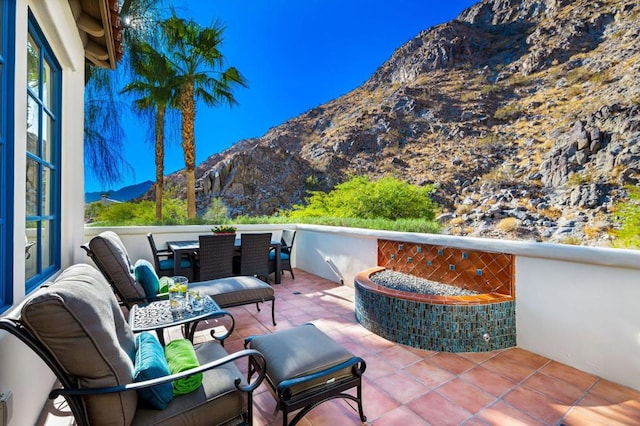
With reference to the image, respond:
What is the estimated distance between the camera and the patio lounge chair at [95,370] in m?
1.07

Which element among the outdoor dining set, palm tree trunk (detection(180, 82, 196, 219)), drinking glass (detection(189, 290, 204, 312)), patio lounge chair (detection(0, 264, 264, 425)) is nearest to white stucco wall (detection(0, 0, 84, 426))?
patio lounge chair (detection(0, 264, 264, 425))

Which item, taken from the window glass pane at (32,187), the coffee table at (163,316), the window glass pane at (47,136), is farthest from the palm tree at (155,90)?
the coffee table at (163,316)

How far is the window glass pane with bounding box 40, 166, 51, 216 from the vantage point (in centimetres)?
241

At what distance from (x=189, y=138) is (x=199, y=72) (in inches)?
74.4

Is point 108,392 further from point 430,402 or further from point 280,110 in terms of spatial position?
point 280,110

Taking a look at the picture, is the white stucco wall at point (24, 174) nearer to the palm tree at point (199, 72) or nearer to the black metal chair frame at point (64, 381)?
the black metal chair frame at point (64, 381)

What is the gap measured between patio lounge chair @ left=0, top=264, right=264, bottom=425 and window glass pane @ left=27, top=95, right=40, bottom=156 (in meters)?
1.22

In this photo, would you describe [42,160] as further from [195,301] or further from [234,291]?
[234,291]

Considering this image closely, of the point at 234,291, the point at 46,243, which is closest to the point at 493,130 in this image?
the point at 234,291

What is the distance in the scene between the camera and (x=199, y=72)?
8.51 metres

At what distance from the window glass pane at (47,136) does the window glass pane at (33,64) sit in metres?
0.30

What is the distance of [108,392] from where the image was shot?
116 cm

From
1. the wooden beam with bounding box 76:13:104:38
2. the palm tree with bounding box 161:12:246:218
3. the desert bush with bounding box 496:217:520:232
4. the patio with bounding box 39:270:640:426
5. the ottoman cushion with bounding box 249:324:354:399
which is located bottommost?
the patio with bounding box 39:270:640:426

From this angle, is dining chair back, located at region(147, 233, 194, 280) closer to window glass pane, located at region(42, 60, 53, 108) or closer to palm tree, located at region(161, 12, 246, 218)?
window glass pane, located at region(42, 60, 53, 108)
